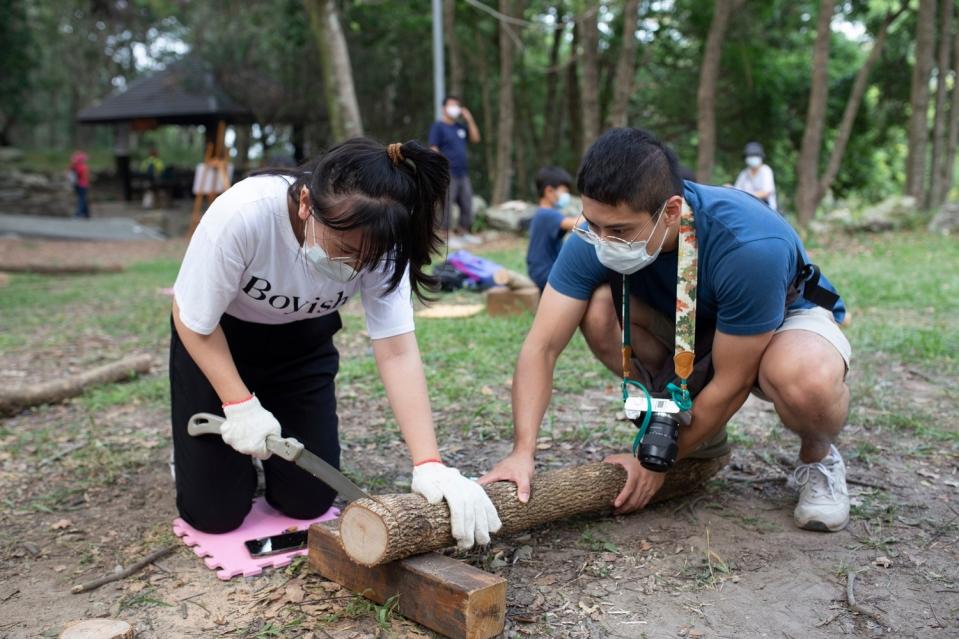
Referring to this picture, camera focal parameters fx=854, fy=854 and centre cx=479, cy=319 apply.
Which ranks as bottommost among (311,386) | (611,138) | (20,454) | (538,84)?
(20,454)

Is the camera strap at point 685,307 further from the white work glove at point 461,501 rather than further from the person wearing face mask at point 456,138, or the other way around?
the person wearing face mask at point 456,138

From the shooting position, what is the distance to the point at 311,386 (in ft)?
9.32

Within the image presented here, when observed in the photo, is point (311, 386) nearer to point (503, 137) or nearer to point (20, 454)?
point (20, 454)

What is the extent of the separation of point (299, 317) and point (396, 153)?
795mm

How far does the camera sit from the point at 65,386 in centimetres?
425

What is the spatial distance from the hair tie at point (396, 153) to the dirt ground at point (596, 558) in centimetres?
111

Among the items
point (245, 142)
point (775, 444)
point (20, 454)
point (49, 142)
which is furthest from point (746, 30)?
point (49, 142)

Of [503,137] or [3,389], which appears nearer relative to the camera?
[3,389]

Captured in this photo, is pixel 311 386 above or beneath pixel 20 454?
above

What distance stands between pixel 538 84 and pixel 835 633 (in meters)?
19.9

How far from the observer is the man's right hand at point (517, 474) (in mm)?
2391

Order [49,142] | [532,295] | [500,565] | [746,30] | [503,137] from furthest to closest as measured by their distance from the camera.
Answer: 1. [49,142]
2. [746,30]
3. [503,137]
4. [532,295]
5. [500,565]

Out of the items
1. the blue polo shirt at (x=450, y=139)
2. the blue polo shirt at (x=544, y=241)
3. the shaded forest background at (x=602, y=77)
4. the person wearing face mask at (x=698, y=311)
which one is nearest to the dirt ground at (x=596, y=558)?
the person wearing face mask at (x=698, y=311)

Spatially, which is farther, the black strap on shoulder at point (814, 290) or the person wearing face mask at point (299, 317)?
the black strap on shoulder at point (814, 290)
